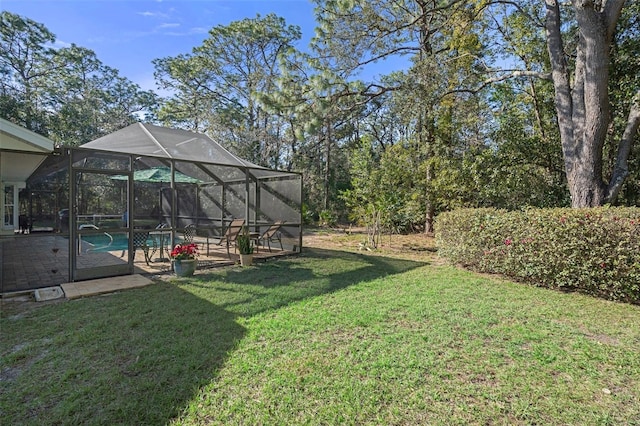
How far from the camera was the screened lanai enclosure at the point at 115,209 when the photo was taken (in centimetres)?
522

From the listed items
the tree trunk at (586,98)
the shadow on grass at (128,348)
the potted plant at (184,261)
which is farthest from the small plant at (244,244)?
the tree trunk at (586,98)

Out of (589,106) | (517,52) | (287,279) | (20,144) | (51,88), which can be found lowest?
(287,279)

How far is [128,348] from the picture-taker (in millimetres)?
2945

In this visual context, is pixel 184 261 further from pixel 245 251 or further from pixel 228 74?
pixel 228 74

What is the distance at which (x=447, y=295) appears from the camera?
4840 mm

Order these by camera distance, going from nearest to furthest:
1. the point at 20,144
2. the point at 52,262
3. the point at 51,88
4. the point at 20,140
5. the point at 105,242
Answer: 1. the point at 20,140
2. the point at 20,144
3. the point at 105,242
4. the point at 52,262
5. the point at 51,88

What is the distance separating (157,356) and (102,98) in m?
24.2

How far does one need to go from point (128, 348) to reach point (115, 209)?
3.75 meters

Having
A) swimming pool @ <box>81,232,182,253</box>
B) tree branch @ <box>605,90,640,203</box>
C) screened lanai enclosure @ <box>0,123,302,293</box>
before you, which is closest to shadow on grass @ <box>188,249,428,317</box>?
screened lanai enclosure @ <box>0,123,302,293</box>

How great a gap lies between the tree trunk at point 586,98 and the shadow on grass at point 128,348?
577 centimetres

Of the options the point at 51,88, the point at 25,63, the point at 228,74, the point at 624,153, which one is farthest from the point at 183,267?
the point at 25,63

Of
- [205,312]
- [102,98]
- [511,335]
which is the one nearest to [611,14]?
[511,335]

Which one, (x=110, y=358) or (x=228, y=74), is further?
(x=228, y=74)

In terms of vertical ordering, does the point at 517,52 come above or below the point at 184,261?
above
